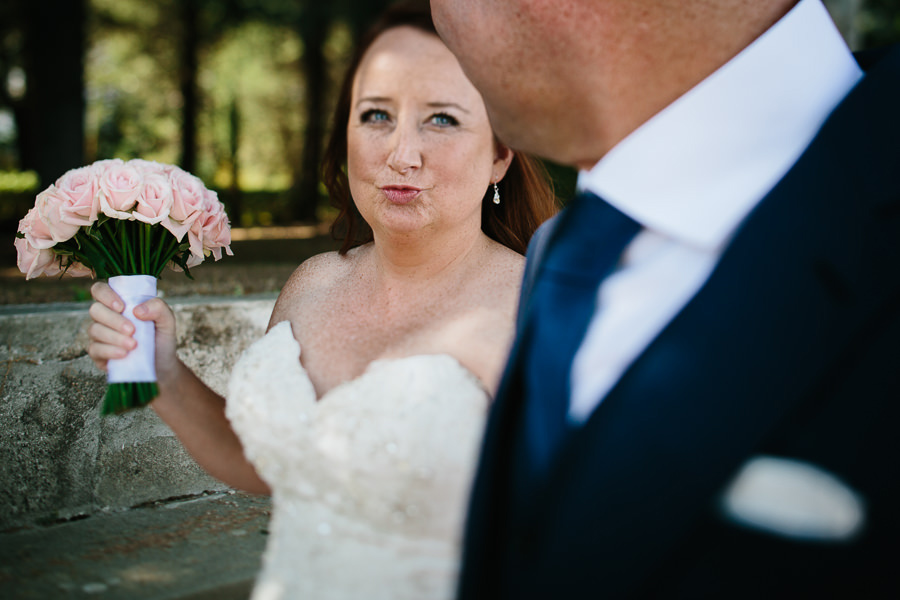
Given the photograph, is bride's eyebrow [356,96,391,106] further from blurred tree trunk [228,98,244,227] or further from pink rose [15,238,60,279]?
blurred tree trunk [228,98,244,227]

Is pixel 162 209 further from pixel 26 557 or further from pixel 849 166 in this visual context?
pixel 26 557

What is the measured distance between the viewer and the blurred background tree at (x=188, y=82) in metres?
9.94

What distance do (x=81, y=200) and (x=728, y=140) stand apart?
1738 millimetres

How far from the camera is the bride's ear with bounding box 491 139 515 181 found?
2459mm

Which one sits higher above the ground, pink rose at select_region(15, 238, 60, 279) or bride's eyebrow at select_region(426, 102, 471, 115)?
bride's eyebrow at select_region(426, 102, 471, 115)

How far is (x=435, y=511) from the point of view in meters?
1.84

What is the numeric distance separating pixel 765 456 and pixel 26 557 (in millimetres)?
3254

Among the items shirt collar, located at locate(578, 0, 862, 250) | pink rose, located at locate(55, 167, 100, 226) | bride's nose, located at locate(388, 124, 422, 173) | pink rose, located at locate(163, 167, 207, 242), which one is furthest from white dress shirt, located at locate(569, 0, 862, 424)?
pink rose, located at locate(55, 167, 100, 226)

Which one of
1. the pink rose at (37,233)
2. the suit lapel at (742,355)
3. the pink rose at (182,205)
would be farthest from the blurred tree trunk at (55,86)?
the suit lapel at (742,355)

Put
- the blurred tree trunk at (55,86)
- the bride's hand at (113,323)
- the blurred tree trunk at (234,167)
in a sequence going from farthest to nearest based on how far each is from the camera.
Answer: the blurred tree trunk at (234,167)
the blurred tree trunk at (55,86)
the bride's hand at (113,323)

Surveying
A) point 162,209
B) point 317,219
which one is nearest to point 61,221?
point 162,209

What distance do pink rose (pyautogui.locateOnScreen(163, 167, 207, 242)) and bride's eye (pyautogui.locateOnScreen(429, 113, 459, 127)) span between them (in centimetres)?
74

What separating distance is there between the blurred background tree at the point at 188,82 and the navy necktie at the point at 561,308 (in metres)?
4.81

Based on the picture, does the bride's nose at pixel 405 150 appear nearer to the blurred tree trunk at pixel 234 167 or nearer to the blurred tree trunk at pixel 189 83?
the blurred tree trunk at pixel 234 167
